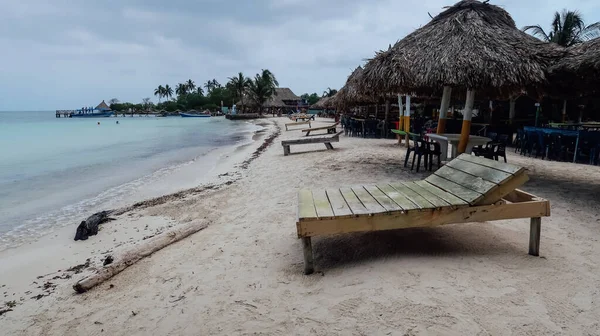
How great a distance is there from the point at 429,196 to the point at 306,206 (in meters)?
1.05

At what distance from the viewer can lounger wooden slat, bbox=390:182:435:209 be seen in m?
2.68

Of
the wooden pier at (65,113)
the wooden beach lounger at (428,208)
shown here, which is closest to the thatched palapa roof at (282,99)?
the wooden pier at (65,113)

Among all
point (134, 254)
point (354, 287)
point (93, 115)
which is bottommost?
point (93, 115)

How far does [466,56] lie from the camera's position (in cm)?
586

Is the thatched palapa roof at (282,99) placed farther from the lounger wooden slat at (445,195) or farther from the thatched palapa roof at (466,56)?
the lounger wooden slat at (445,195)

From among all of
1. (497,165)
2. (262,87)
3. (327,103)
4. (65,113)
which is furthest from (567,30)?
(65,113)

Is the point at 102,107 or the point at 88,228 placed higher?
the point at 102,107

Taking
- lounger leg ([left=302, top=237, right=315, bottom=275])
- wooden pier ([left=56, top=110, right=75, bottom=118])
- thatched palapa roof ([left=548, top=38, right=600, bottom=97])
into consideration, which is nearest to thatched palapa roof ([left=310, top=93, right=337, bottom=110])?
thatched palapa roof ([left=548, top=38, right=600, bottom=97])

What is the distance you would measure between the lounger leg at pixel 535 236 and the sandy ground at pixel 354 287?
7 cm

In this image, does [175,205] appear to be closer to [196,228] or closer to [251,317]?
[196,228]

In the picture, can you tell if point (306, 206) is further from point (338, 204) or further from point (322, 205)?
point (338, 204)

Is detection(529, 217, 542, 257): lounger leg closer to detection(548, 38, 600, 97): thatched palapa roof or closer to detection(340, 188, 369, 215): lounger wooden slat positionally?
detection(340, 188, 369, 215): lounger wooden slat

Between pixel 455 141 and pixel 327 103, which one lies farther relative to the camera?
pixel 327 103

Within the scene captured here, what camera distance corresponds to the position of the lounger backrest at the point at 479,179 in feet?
8.77
